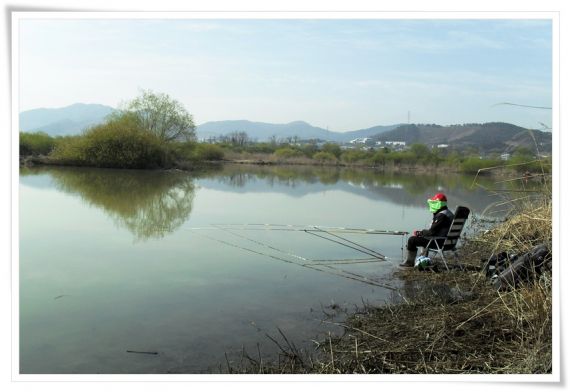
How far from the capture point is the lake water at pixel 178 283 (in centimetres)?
372

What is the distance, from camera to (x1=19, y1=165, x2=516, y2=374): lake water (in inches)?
146

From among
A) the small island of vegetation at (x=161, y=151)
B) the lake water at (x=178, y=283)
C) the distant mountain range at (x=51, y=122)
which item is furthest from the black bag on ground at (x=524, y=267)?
the small island of vegetation at (x=161, y=151)

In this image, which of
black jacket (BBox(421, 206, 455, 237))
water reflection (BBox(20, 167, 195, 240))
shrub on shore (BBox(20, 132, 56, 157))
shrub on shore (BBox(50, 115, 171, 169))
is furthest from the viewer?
shrub on shore (BBox(20, 132, 56, 157))

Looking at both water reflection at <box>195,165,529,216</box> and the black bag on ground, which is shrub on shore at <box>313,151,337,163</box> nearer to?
water reflection at <box>195,165,529,216</box>

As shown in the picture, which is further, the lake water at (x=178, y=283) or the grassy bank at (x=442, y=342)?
the lake water at (x=178, y=283)

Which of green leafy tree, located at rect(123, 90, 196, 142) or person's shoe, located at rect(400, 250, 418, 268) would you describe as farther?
green leafy tree, located at rect(123, 90, 196, 142)

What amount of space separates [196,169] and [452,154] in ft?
71.7

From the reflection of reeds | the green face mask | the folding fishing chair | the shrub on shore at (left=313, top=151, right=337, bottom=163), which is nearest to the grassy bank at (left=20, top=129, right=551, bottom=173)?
the shrub on shore at (left=313, top=151, right=337, bottom=163)

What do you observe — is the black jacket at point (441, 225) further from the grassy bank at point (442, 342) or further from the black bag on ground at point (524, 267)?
the grassy bank at point (442, 342)

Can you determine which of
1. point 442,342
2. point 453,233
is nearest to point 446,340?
point 442,342

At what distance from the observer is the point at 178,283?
5.53 metres
